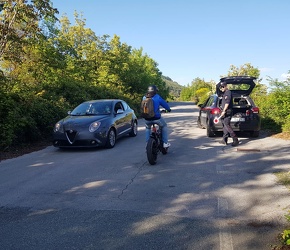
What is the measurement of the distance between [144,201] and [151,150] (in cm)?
241

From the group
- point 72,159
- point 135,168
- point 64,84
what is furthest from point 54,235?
point 64,84

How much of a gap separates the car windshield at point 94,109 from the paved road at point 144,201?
2452 millimetres

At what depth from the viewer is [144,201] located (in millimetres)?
4715

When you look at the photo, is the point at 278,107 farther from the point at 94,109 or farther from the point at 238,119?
the point at 94,109

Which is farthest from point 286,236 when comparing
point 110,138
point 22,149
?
point 22,149

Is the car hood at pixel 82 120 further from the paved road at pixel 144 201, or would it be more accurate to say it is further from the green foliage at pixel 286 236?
the green foliage at pixel 286 236

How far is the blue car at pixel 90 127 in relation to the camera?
30.0 ft

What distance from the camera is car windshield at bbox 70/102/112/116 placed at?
10500mm

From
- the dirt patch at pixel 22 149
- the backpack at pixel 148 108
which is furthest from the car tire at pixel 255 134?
the dirt patch at pixel 22 149

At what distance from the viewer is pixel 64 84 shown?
1886 centimetres

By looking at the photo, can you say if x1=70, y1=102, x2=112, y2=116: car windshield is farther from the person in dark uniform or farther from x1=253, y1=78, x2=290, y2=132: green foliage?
x1=253, y1=78, x2=290, y2=132: green foliage

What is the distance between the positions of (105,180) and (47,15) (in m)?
9.88

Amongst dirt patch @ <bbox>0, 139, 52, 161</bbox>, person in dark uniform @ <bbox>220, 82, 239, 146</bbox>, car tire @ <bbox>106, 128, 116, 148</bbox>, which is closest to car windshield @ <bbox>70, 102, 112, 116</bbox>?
car tire @ <bbox>106, 128, 116, 148</bbox>

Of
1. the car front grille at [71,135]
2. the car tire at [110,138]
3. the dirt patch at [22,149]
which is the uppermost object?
the car front grille at [71,135]
